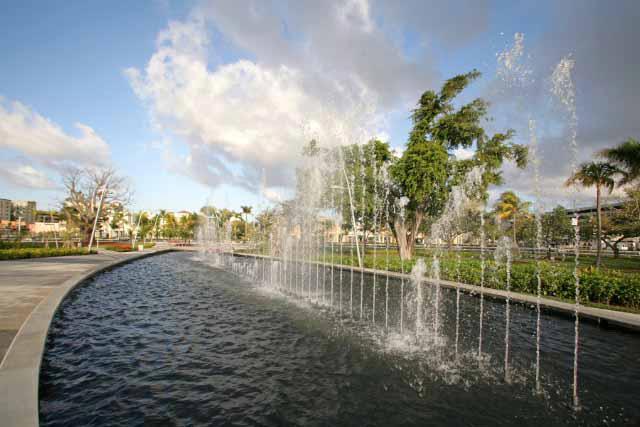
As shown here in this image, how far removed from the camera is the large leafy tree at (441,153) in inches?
957

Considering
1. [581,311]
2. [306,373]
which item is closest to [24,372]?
[306,373]

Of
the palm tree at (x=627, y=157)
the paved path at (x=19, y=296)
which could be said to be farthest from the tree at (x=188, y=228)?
the palm tree at (x=627, y=157)

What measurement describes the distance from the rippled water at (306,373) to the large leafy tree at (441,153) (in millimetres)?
15595

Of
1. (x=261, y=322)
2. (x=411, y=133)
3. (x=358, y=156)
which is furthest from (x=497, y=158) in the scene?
(x=261, y=322)

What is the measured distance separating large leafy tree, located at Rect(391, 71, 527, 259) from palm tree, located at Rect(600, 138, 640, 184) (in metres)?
6.40

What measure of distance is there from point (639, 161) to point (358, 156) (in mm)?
18834

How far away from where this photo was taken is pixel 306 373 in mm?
5777

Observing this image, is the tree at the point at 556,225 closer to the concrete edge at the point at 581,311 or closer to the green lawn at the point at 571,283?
the green lawn at the point at 571,283

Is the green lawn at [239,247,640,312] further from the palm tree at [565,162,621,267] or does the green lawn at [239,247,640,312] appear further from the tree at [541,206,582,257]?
the tree at [541,206,582,257]

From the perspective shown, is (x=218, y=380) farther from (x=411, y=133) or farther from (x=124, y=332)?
(x=411, y=133)

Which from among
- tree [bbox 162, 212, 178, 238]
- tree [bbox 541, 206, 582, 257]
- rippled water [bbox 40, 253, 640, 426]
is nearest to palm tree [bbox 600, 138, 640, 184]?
rippled water [bbox 40, 253, 640, 426]

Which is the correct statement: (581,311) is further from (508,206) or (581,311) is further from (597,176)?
(508,206)

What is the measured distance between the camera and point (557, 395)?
522cm

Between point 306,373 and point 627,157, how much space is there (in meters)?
23.4
